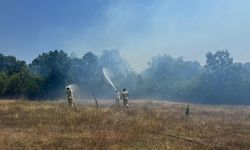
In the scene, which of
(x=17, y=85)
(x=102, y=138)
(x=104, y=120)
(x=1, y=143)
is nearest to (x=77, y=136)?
(x=102, y=138)

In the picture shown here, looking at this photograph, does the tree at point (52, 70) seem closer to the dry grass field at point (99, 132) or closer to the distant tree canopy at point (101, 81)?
the distant tree canopy at point (101, 81)

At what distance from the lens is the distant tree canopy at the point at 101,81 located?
277ft

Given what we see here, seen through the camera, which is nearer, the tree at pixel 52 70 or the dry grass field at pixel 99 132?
the dry grass field at pixel 99 132

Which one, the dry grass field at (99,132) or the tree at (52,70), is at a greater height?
the tree at (52,70)

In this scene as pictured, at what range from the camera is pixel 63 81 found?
9194 centimetres

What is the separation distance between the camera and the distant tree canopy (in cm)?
8450

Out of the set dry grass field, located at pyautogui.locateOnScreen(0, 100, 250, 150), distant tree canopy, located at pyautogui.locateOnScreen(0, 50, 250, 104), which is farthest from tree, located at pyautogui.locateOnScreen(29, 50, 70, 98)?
dry grass field, located at pyautogui.locateOnScreen(0, 100, 250, 150)

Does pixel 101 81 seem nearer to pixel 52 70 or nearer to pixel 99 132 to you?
pixel 52 70

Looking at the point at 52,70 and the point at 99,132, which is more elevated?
the point at 52,70

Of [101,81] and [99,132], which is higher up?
[101,81]

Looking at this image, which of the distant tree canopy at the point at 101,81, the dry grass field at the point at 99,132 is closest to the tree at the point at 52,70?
the distant tree canopy at the point at 101,81

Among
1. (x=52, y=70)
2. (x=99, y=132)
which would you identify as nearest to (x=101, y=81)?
(x=52, y=70)

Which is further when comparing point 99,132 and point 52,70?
point 52,70

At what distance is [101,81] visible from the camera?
9500 cm
